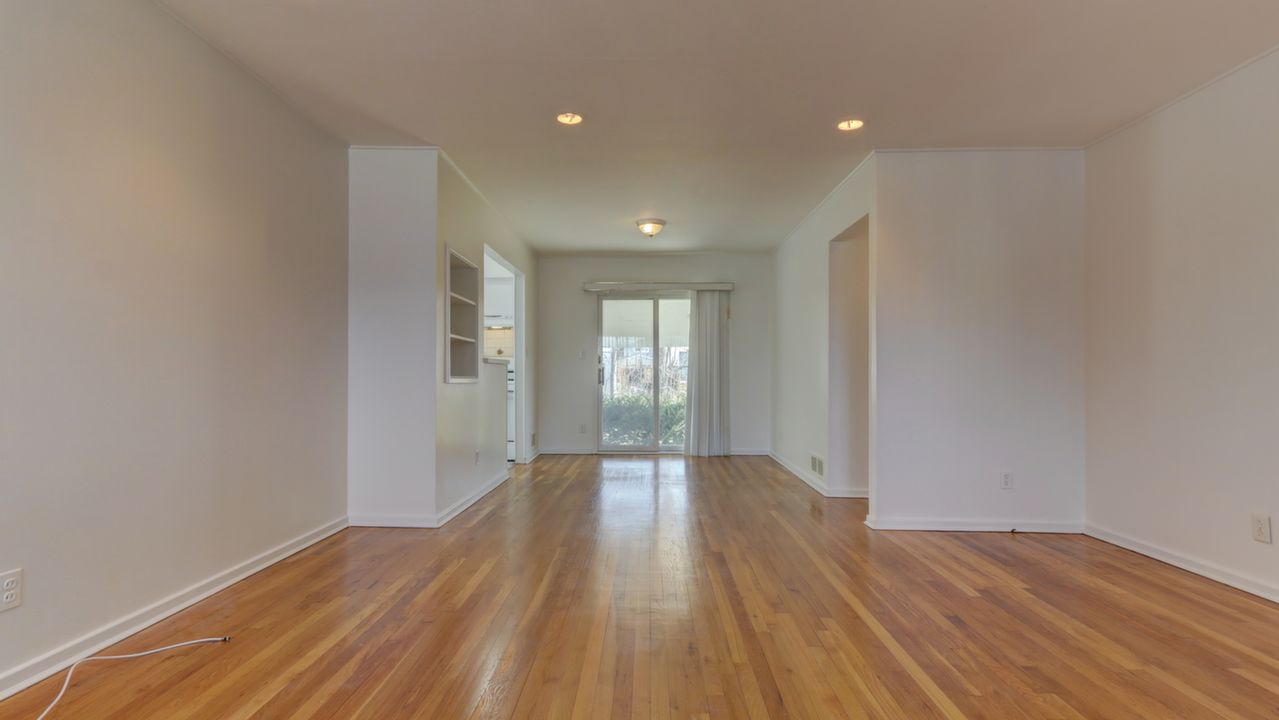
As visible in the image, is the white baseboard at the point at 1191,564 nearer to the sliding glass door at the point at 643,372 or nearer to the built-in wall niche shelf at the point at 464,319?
the built-in wall niche shelf at the point at 464,319

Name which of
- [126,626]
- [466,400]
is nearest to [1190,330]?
[466,400]

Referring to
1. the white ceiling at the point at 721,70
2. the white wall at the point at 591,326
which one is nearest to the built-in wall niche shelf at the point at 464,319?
the white ceiling at the point at 721,70

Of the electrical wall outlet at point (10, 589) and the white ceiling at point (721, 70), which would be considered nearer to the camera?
the electrical wall outlet at point (10, 589)

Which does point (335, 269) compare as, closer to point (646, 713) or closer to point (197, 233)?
point (197, 233)

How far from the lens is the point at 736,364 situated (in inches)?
302

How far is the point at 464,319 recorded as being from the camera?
4.88 m

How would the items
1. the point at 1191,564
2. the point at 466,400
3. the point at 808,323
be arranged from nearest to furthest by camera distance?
the point at 1191,564 → the point at 466,400 → the point at 808,323

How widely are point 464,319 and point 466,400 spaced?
2.12 ft

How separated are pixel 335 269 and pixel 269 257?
0.64 meters

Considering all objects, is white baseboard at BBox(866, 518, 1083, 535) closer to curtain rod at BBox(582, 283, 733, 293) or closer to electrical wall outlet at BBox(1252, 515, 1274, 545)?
electrical wall outlet at BBox(1252, 515, 1274, 545)

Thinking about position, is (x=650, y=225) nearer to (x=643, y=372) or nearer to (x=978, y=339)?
(x=643, y=372)

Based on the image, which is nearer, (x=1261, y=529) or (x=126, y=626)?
(x=126, y=626)

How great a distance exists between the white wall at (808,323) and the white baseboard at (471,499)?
2791 millimetres

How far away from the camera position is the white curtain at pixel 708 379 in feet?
24.8
